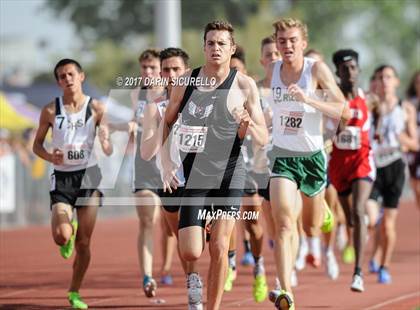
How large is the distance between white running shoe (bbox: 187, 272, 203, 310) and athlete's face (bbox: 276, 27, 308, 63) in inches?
96.8

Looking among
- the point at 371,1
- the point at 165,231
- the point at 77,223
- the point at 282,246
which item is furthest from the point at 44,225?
the point at 371,1

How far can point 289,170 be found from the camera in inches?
425

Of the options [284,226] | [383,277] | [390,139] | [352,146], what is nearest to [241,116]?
[284,226]

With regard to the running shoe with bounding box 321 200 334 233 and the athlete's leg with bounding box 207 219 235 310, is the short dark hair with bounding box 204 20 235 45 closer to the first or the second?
the athlete's leg with bounding box 207 219 235 310

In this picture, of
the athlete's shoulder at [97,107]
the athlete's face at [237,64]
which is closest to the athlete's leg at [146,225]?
the athlete's shoulder at [97,107]

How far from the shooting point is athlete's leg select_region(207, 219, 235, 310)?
9.30m

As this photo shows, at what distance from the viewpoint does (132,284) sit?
544 inches

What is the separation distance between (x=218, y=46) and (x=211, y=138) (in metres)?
0.76

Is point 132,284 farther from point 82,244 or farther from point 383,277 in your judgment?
point 383,277

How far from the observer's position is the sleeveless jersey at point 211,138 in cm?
950

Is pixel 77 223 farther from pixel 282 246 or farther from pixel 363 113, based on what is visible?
pixel 363 113

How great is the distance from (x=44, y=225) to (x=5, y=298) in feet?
45.2

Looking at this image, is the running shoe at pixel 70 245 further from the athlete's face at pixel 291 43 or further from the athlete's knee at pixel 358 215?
the athlete's knee at pixel 358 215

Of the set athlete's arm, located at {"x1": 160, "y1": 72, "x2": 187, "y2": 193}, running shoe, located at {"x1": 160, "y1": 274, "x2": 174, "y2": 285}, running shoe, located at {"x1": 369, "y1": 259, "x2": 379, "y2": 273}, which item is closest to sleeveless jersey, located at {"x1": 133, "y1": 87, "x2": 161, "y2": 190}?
running shoe, located at {"x1": 160, "y1": 274, "x2": 174, "y2": 285}
